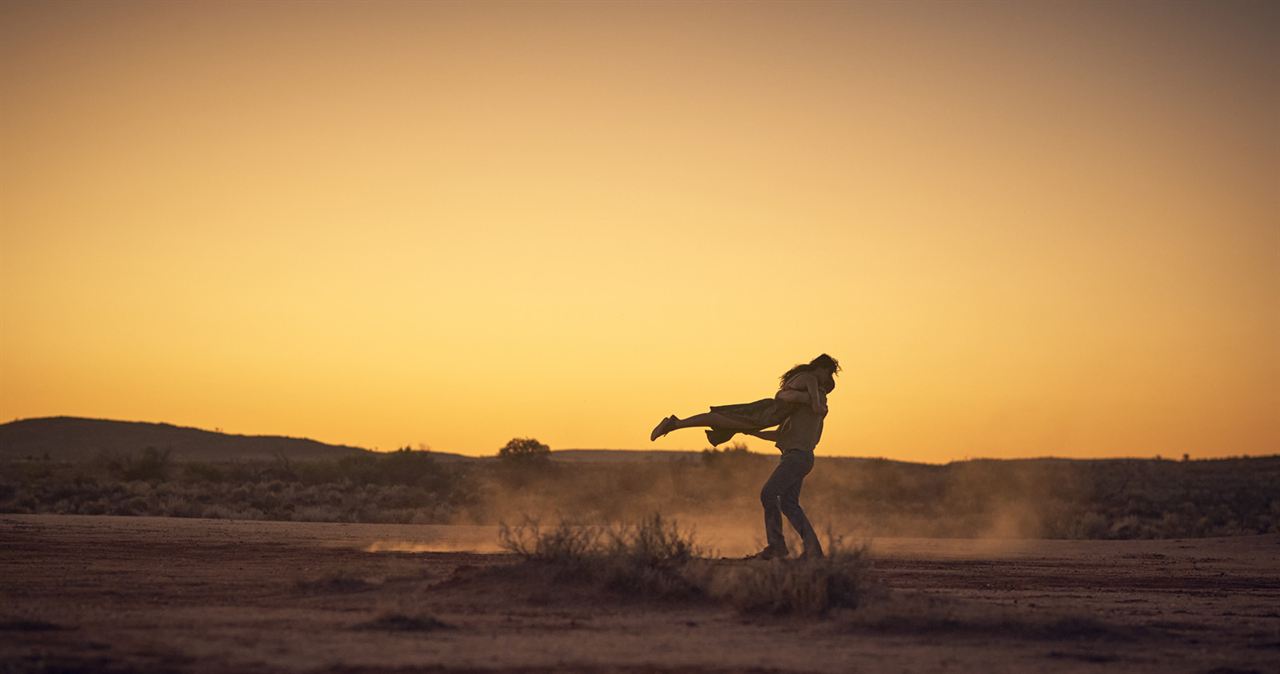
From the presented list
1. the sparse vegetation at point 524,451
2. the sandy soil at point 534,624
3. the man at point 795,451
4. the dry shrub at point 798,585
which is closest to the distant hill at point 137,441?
the sparse vegetation at point 524,451

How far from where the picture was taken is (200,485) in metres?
52.6

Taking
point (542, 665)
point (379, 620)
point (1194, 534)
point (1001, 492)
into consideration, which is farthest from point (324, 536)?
point (1001, 492)

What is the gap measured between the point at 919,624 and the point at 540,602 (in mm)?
3646

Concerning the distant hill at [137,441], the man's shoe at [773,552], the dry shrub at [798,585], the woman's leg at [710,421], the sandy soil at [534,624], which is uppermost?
the distant hill at [137,441]

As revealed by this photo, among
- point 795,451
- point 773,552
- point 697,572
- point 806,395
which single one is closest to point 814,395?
point 806,395

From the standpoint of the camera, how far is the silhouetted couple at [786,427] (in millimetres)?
14664

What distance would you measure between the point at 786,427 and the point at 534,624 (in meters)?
4.61

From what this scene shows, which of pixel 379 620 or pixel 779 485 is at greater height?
pixel 779 485

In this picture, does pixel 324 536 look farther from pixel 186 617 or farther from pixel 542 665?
pixel 542 665

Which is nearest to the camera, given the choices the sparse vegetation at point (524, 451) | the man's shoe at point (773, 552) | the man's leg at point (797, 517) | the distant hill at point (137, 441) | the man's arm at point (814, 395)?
the man's leg at point (797, 517)

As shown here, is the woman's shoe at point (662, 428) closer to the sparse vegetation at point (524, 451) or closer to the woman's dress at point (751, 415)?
the woman's dress at point (751, 415)

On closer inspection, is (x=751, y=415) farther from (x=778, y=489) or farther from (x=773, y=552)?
(x=773, y=552)

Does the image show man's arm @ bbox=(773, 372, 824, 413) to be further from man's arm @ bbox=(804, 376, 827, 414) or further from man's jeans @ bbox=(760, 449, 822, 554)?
man's jeans @ bbox=(760, 449, 822, 554)

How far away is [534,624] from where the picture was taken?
11.6 meters
